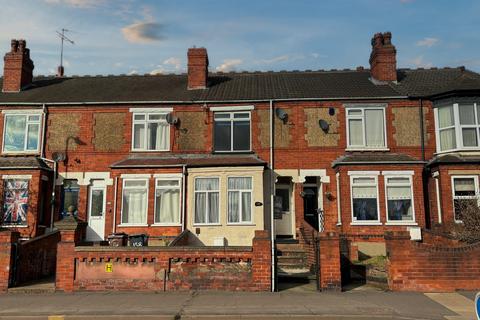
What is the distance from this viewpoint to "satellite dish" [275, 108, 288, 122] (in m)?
19.4

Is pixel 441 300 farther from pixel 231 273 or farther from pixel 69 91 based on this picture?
pixel 69 91

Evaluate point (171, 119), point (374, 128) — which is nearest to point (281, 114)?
point (374, 128)

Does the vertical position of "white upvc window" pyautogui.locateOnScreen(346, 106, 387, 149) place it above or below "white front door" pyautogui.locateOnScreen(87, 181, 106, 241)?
above

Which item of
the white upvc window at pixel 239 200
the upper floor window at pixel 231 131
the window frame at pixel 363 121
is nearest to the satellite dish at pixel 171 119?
the upper floor window at pixel 231 131

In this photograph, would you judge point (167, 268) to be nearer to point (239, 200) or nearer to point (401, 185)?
point (239, 200)

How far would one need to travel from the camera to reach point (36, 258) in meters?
13.6

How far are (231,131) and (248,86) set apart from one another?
3.20 metres

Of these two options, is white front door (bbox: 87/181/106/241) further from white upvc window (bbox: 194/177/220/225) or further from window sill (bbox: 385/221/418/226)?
window sill (bbox: 385/221/418/226)

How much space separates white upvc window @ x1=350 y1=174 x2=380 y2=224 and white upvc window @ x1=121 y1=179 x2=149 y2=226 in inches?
336

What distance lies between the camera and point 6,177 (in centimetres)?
1850

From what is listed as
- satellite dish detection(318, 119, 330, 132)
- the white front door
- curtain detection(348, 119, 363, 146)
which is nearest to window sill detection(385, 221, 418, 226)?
curtain detection(348, 119, 363, 146)

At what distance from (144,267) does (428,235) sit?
9106 mm

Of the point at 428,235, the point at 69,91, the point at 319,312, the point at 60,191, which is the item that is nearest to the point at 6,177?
the point at 60,191

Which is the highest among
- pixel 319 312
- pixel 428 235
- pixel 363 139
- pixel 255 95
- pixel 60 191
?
pixel 255 95
